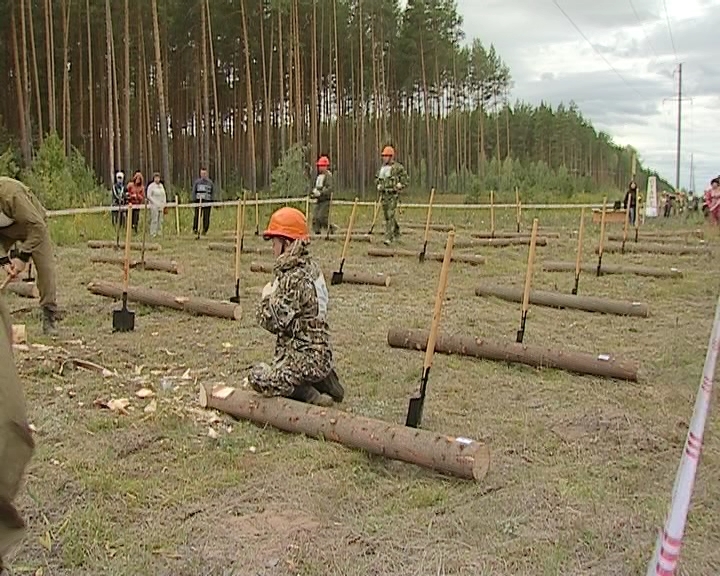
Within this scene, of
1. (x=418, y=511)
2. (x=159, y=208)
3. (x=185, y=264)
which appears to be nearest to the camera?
(x=418, y=511)

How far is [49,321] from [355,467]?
14.3 feet

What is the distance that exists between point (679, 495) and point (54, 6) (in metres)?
30.1

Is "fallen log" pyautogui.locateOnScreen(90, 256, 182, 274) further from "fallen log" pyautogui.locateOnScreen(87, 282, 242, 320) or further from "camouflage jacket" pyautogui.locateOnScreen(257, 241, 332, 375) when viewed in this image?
"camouflage jacket" pyautogui.locateOnScreen(257, 241, 332, 375)

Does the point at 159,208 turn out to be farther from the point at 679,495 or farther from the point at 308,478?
the point at 679,495

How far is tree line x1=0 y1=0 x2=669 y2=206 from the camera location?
87.5 feet

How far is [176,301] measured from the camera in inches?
331

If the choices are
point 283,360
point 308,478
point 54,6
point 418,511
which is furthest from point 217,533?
point 54,6

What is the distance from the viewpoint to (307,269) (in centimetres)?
493

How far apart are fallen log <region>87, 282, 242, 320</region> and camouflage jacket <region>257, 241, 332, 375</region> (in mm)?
3039

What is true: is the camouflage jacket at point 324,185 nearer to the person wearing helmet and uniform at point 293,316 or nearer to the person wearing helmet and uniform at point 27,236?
the person wearing helmet and uniform at point 27,236

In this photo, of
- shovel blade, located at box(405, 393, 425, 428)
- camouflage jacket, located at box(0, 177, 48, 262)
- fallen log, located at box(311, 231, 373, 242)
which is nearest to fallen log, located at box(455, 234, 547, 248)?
fallen log, located at box(311, 231, 373, 242)

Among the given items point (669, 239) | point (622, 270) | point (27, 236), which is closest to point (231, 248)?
point (622, 270)

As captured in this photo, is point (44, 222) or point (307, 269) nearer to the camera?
point (307, 269)

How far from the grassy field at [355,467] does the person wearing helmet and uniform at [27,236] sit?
422 millimetres
